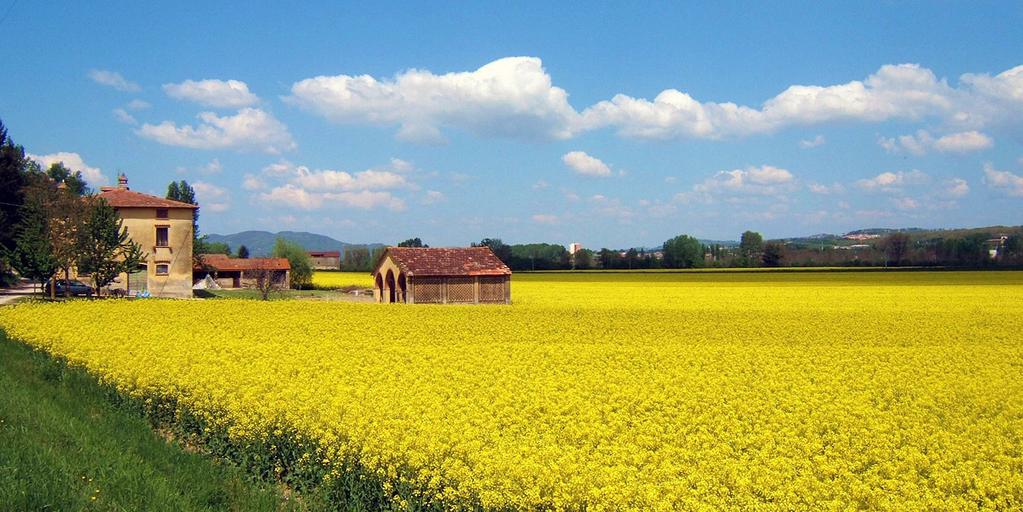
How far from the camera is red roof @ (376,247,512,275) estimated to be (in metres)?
43.5

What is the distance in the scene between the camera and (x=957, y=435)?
10.2 metres

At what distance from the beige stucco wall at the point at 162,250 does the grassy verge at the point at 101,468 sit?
1504 inches

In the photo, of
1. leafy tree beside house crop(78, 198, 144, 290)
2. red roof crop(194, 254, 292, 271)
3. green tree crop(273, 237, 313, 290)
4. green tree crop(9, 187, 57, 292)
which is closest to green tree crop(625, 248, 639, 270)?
green tree crop(273, 237, 313, 290)

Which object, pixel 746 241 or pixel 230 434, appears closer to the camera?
pixel 230 434

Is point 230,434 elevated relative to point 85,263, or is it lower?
lower

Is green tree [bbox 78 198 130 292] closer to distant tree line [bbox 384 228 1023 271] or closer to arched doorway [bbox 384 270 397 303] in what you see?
arched doorway [bbox 384 270 397 303]

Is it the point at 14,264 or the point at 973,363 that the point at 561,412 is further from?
the point at 14,264

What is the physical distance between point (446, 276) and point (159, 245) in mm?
20080

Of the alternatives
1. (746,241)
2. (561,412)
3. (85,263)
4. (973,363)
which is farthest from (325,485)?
(746,241)

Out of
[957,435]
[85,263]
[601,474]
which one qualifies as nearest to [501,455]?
[601,474]

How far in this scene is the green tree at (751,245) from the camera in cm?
10482

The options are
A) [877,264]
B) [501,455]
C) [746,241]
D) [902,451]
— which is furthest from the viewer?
[746,241]

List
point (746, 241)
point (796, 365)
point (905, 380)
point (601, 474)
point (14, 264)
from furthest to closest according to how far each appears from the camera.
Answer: point (746, 241) → point (14, 264) → point (796, 365) → point (905, 380) → point (601, 474)

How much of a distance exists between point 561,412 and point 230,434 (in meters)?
4.69
